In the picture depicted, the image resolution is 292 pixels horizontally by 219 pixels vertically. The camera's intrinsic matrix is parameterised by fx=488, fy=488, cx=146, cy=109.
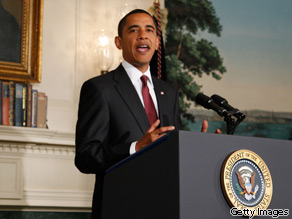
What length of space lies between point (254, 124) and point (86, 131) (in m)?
2.72

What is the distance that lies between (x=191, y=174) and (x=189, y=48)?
3387 millimetres

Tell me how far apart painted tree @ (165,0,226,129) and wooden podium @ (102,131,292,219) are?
297 cm

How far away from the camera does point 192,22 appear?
15.4 ft

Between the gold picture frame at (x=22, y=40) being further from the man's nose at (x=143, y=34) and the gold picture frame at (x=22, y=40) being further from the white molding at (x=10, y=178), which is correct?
the man's nose at (x=143, y=34)

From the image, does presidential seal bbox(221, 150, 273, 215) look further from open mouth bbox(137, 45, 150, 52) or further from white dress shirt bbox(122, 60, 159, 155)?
open mouth bbox(137, 45, 150, 52)

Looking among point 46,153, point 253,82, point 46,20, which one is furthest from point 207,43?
point 46,153

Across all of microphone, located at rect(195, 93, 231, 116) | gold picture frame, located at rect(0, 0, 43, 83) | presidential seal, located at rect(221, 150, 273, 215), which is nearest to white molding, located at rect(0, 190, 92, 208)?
gold picture frame, located at rect(0, 0, 43, 83)

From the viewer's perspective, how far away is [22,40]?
3.92 m

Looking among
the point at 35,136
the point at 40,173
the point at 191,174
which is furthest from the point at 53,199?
the point at 191,174

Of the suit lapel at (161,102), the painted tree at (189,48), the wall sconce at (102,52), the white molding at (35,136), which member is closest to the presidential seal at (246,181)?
the suit lapel at (161,102)

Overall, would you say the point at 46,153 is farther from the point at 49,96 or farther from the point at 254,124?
the point at 254,124

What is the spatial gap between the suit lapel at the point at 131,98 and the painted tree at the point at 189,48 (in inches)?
86.1

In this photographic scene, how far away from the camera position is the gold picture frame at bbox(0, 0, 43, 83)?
3.86m

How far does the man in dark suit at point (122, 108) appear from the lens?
205cm
